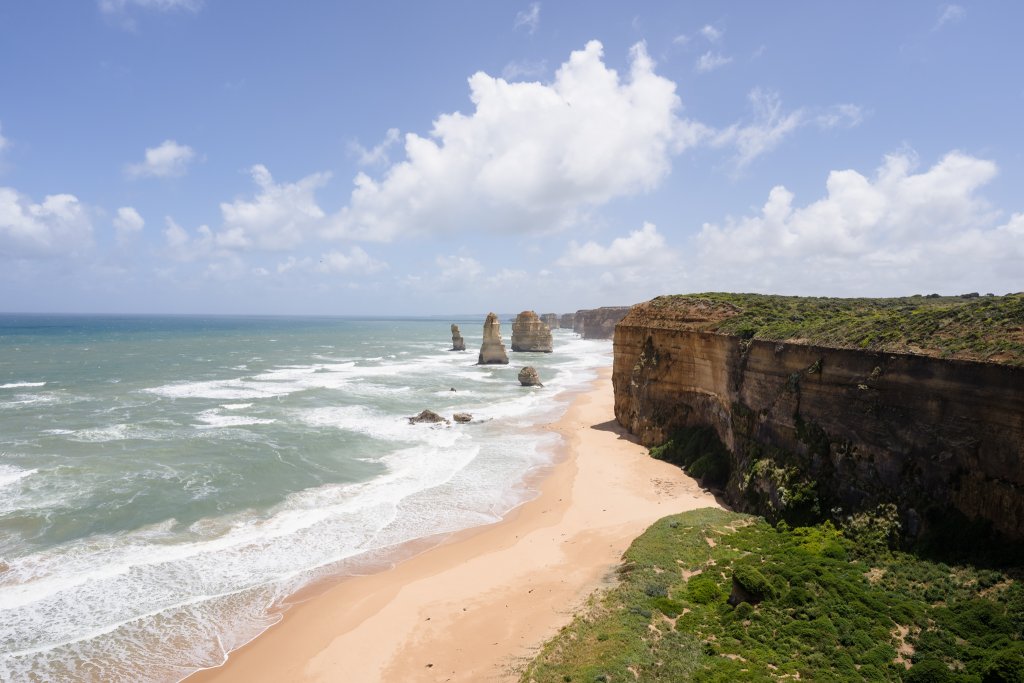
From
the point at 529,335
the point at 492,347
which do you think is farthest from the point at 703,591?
the point at 529,335

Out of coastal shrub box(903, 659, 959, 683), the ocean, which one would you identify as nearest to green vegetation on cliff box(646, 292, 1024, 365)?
coastal shrub box(903, 659, 959, 683)

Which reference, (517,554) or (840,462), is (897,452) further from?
(517,554)

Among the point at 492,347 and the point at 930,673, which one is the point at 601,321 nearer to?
the point at 492,347

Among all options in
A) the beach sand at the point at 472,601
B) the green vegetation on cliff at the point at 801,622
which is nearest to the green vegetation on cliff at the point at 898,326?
the green vegetation on cliff at the point at 801,622

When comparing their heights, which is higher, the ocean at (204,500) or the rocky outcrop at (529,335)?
the rocky outcrop at (529,335)

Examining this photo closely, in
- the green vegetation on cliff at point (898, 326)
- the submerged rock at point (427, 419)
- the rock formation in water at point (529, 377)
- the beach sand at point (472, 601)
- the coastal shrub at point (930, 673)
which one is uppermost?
the green vegetation on cliff at point (898, 326)

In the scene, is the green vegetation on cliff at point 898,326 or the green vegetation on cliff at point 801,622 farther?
the green vegetation on cliff at point 898,326

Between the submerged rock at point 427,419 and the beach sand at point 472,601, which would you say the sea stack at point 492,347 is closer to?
the submerged rock at point 427,419
